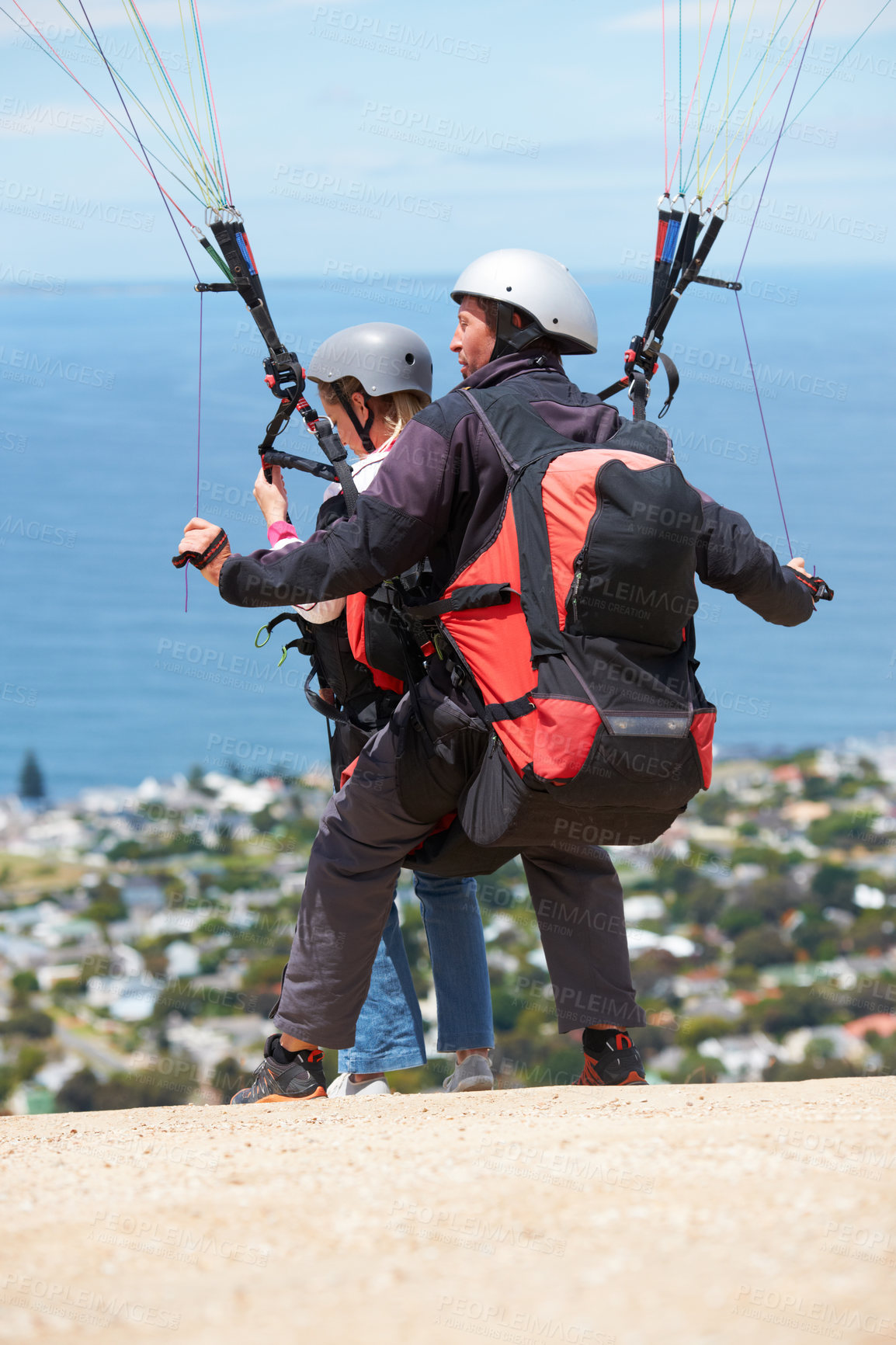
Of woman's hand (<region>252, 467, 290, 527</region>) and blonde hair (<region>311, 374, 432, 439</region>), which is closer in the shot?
woman's hand (<region>252, 467, 290, 527</region>)

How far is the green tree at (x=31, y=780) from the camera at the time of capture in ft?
407

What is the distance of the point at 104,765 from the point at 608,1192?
15658cm

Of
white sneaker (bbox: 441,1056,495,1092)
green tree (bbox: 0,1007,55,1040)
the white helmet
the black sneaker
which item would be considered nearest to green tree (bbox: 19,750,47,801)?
green tree (bbox: 0,1007,55,1040)

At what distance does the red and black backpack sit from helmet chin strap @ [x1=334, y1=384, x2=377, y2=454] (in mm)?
839

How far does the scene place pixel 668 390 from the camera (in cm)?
418

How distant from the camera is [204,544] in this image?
12.2 feet

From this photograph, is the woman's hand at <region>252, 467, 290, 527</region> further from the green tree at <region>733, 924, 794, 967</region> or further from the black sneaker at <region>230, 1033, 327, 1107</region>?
the green tree at <region>733, 924, 794, 967</region>

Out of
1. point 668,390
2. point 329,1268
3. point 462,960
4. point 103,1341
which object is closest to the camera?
point 103,1341

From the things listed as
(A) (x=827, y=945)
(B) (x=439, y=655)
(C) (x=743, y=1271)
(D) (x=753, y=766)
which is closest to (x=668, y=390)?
(B) (x=439, y=655)

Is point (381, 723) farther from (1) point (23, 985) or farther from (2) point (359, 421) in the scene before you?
(1) point (23, 985)

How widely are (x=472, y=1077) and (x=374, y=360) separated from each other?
2.46 metres

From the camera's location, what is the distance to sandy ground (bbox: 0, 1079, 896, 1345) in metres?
2.09

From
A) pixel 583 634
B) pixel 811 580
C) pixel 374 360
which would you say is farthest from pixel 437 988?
pixel 374 360

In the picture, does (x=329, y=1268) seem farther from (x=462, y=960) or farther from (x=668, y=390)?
(x=668, y=390)
